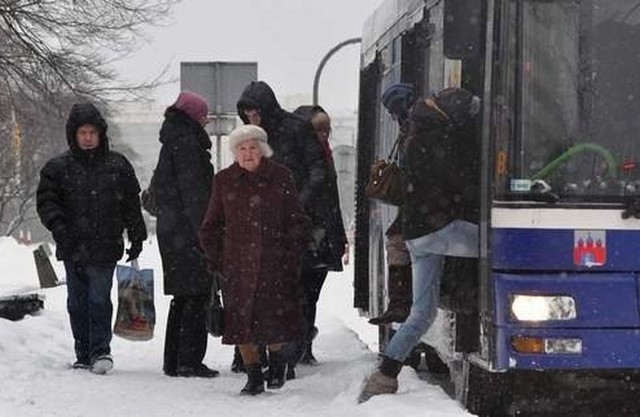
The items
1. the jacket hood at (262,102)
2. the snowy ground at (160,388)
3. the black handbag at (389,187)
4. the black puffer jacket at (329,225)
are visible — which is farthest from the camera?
the black puffer jacket at (329,225)

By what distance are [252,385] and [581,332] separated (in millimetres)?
2289

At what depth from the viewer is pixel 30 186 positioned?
42.9 metres

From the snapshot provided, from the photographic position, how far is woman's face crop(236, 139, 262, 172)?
7.17 meters

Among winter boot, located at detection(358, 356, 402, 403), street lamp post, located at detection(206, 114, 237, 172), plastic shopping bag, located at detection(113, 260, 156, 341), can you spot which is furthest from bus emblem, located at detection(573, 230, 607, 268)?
street lamp post, located at detection(206, 114, 237, 172)

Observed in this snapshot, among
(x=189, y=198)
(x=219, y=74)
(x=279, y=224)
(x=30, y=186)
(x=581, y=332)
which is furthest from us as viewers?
(x=30, y=186)

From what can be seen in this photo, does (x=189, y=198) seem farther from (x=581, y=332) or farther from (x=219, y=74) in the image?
(x=219, y=74)

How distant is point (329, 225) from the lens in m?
8.68

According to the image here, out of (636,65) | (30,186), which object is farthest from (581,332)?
(30,186)

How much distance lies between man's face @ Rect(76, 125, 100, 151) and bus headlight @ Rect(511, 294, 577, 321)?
3.60 m

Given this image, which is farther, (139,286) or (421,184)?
(139,286)

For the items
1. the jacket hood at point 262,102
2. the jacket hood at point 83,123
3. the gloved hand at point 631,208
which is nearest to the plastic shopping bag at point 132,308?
the jacket hood at point 83,123

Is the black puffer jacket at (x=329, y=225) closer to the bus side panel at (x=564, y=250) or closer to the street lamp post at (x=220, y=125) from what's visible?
the bus side panel at (x=564, y=250)

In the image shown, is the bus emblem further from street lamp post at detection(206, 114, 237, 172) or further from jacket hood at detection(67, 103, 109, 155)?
street lamp post at detection(206, 114, 237, 172)

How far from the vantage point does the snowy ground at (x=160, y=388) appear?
6.49m
